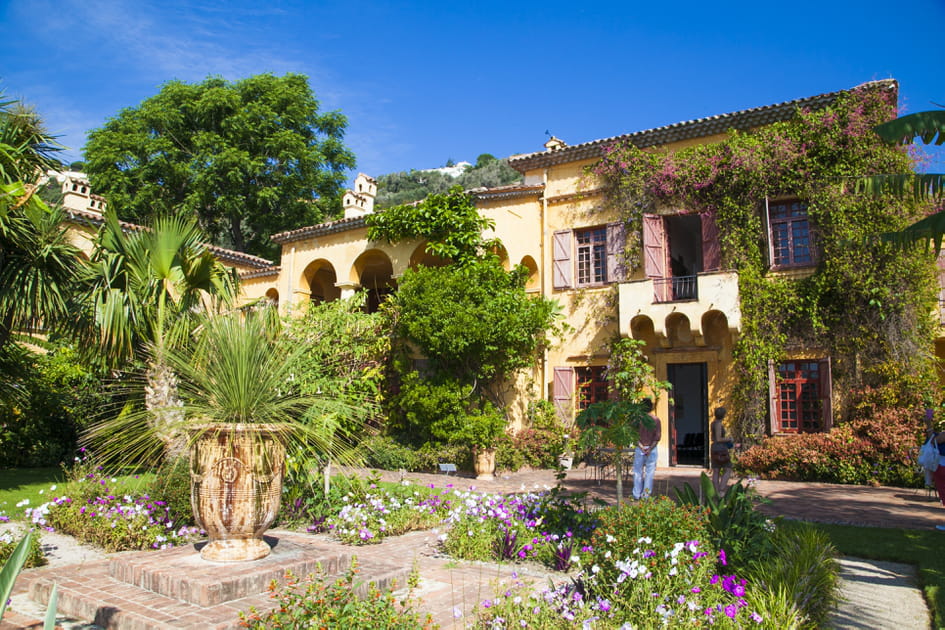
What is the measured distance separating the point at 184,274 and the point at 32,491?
15.0ft

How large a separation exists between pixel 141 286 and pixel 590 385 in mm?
10708

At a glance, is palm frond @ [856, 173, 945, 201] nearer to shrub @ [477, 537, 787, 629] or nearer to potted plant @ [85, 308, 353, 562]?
shrub @ [477, 537, 787, 629]

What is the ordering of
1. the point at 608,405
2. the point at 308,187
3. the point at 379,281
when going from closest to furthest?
the point at 608,405 → the point at 379,281 → the point at 308,187

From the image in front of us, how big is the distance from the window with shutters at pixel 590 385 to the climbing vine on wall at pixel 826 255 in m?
3.26

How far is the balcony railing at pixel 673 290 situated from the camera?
1538 centimetres

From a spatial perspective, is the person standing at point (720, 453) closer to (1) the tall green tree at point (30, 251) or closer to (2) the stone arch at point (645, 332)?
(2) the stone arch at point (645, 332)

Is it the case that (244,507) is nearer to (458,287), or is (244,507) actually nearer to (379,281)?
(458,287)

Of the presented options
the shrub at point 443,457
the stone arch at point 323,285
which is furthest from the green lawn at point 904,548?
the stone arch at point 323,285

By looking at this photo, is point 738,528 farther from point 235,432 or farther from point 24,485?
point 24,485

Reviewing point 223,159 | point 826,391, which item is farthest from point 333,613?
point 223,159

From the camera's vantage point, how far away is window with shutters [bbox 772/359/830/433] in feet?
45.7

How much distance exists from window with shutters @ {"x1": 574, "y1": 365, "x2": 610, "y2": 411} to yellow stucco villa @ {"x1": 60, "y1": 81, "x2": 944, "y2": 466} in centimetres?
3

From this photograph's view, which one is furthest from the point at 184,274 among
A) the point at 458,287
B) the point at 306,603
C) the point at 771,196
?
the point at 771,196

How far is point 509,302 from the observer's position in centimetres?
1589
